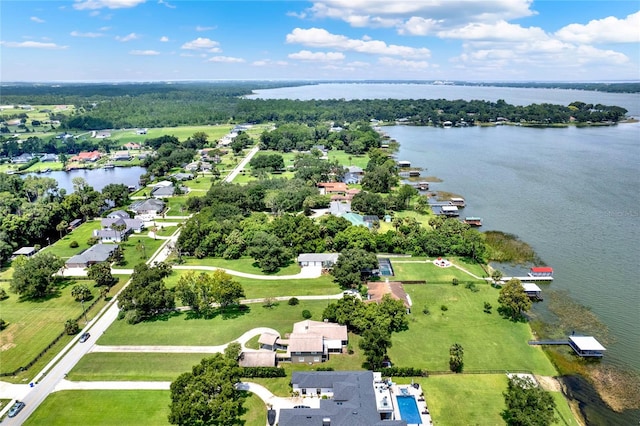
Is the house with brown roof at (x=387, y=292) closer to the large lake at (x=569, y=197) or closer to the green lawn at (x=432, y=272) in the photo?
the green lawn at (x=432, y=272)

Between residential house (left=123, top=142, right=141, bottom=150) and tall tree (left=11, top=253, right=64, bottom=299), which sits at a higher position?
residential house (left=123, top=142, right=141, bottom=150)

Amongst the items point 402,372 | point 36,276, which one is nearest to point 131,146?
point 36,276

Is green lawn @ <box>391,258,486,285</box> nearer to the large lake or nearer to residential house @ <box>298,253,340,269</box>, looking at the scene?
residential house @ <box>298,253,340,269</box>

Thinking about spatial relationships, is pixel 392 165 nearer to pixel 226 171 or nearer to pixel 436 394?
pixel 226 171

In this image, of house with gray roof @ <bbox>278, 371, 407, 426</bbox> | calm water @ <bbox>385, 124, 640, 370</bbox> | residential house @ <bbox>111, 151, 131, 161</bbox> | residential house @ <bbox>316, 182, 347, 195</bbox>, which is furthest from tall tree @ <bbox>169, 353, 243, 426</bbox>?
residential house @ <bbox>111, 151, 131, 161</bbox>

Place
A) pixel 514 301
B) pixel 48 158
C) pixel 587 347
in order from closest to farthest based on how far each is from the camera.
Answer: pixel 587 347
pixel 514 301
pixel 48 158

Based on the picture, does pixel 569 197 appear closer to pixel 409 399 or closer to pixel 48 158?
pixel 409 399

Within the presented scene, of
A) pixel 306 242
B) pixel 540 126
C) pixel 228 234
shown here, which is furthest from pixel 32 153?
pixel 540 126
